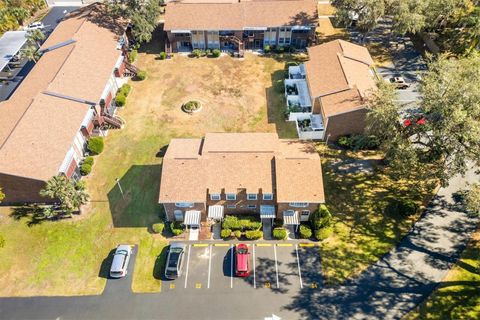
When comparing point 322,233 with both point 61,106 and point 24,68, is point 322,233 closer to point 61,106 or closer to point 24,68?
point 61,106

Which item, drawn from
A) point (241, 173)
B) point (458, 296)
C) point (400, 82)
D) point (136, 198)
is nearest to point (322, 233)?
point (241, 173)

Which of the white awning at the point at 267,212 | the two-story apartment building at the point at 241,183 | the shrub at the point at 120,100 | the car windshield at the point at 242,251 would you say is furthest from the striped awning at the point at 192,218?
the shrub at the point at 120,100

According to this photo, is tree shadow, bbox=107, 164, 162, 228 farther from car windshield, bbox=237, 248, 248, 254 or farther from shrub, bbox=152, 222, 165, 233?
car windshield, bbox=237, 248, 248, 254

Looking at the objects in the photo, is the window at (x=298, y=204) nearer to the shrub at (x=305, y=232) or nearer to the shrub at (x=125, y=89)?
the shrub at (x=305, y=232)

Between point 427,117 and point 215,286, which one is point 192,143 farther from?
point 427,117

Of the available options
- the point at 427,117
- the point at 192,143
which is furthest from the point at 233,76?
the point at 427,117

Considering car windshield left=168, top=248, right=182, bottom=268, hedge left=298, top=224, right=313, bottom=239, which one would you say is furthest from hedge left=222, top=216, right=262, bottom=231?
car windshield left=168, top=248, right=182, bottom=268
